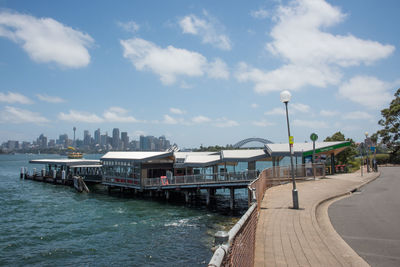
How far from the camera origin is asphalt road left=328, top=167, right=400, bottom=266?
848 centimetres

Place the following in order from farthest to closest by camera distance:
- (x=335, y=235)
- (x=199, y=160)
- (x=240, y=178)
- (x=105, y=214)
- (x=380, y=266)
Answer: (x=199, y=160)
(x=240, y=178)
(x=105, y=214)
(x=335, y=235)
(x=380, y=266)

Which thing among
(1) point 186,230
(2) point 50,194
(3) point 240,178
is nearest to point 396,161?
(3) point 240,178

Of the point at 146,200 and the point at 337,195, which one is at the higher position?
the point at 337,195

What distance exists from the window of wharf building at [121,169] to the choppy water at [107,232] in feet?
17.6

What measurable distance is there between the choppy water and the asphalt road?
25.9 ft

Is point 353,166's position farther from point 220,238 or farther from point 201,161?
point 220,238

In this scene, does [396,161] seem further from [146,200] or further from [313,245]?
[313,245]

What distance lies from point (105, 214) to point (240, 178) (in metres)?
14.8

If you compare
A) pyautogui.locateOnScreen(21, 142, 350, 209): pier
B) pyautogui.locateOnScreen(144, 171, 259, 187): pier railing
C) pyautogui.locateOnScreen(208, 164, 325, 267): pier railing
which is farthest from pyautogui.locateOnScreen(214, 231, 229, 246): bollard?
pyautogui.locateOnScreen(144, 171, 259, 187): pier railing

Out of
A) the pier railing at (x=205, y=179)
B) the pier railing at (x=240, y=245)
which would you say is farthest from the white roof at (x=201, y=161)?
the pier railing at (x=240, y=245)

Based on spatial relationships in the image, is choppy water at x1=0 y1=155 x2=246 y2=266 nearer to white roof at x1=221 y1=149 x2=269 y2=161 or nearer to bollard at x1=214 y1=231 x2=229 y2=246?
white roof at x1=221 y1=149 x2=269 y2=161

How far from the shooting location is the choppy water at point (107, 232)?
16562mm

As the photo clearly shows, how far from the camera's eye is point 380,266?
755 cm

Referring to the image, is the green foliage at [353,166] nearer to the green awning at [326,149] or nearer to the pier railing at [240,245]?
the green awning at [326,149]
